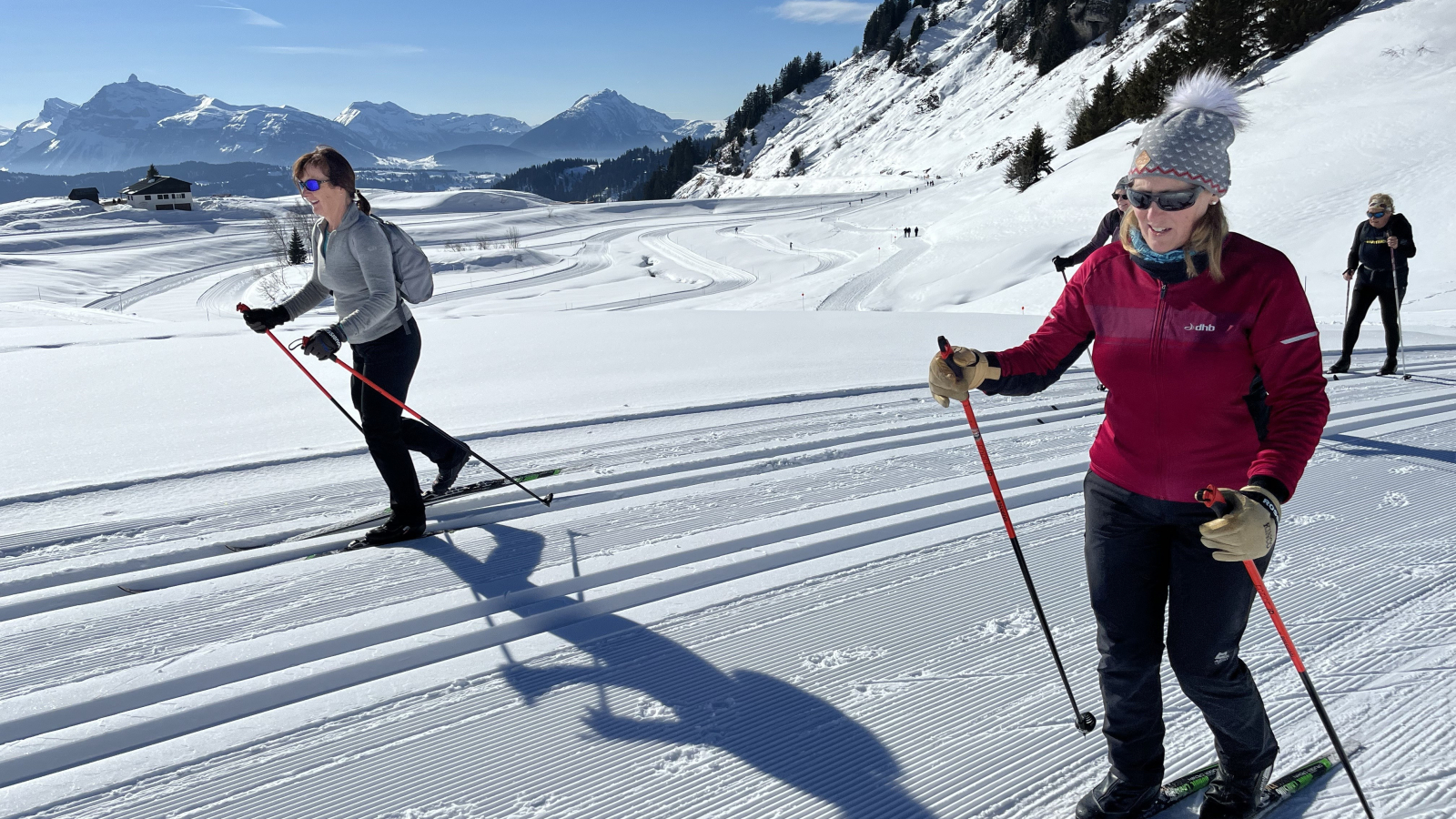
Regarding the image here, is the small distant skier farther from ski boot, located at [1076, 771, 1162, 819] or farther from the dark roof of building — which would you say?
the dark roof of building

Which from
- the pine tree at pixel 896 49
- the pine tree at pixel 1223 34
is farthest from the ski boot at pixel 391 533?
the pine tree at pixel 896 49

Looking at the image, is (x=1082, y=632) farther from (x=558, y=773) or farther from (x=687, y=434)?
(x=687, y=434)

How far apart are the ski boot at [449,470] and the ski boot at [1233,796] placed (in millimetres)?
3567

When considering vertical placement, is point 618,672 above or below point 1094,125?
below

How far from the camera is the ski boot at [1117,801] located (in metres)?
2.05

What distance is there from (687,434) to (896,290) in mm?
14629

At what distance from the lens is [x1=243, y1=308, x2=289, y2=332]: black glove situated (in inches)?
144

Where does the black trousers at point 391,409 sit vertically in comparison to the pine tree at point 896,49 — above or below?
below

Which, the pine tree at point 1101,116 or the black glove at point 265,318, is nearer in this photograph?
the black glove at point 265,318

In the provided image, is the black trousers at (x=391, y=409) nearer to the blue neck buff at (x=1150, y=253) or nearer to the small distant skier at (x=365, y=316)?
the small distant skier at (x=365, y=316)

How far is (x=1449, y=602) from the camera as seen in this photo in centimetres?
313

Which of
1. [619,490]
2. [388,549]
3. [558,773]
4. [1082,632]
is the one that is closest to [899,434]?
[619,490]

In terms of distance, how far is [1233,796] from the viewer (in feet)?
6.68

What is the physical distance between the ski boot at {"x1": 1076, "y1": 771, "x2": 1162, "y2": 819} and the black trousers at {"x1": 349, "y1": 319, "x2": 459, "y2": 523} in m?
3.09
